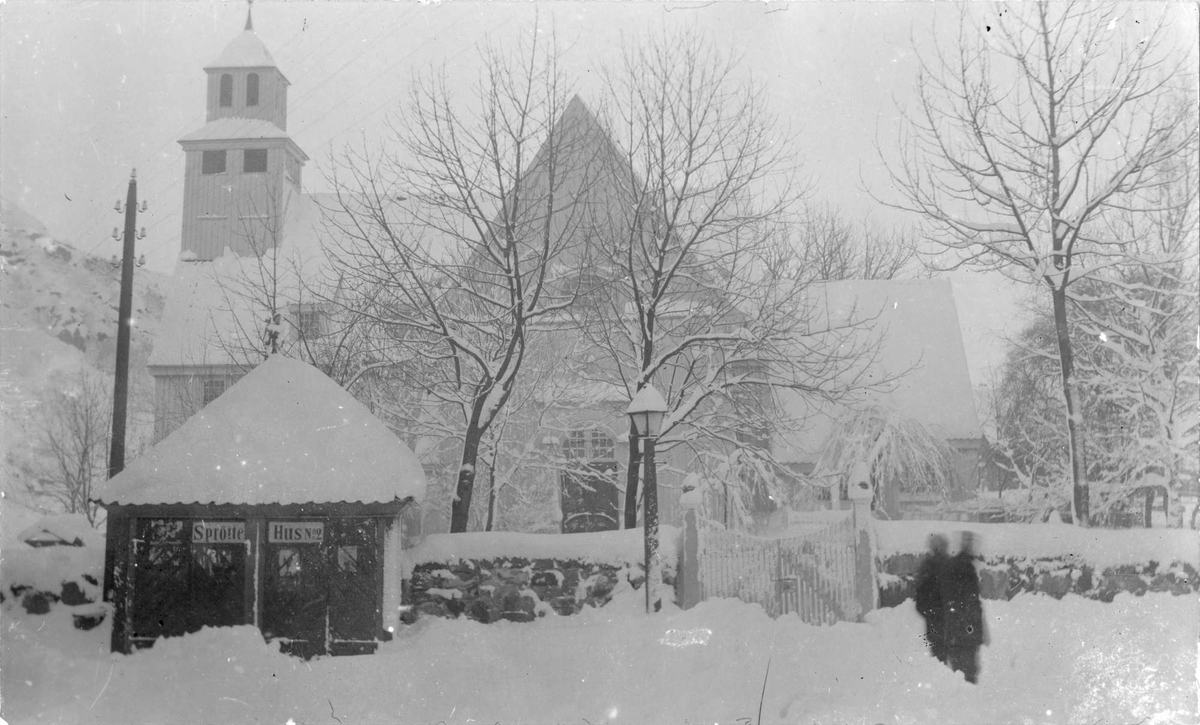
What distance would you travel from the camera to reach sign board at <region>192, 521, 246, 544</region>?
10586 millimetres

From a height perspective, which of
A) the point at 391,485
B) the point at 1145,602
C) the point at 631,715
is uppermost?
the point at 391,485

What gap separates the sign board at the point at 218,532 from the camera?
10.6 metres

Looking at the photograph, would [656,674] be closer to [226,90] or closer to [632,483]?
[632,483]

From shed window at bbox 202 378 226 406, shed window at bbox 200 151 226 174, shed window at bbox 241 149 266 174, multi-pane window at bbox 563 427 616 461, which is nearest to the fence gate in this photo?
multi-pane window at bbox 563 427 616 461

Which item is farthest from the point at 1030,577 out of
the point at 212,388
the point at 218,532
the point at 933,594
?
the point at 212,388

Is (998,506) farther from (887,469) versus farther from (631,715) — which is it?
(631,715)

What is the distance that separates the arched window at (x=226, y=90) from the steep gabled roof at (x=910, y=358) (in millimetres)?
20655

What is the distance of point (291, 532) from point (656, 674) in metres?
4.23

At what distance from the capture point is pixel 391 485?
10.7 m

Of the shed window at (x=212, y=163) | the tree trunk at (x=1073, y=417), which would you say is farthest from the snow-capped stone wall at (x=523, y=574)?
the shed window at (x=212, y=163)

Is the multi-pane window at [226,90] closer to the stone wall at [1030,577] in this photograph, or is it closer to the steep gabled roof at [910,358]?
the steep gabled roof at [910,358]

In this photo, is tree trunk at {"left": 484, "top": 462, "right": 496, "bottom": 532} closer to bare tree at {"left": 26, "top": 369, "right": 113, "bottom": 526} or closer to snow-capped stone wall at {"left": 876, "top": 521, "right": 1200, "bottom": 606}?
bare tree at {"left": 26, "top": 369, "right": 113, "bottom": 526}

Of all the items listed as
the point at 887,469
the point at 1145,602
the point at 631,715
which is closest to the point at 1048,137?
the point at 1145,602

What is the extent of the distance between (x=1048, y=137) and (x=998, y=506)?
13098 millimetres
